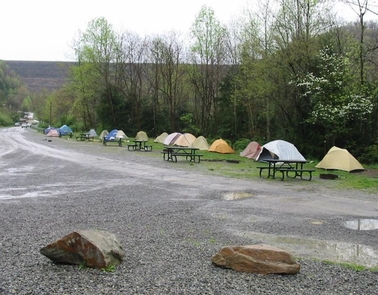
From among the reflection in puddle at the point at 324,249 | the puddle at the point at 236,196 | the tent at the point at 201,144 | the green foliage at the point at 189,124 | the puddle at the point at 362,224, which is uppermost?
the green foliage at the point at 189,124

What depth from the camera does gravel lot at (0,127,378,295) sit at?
194 inches

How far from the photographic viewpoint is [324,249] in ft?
21.8

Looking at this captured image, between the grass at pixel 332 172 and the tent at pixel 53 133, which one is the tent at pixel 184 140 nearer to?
the grass at pixel 332 172

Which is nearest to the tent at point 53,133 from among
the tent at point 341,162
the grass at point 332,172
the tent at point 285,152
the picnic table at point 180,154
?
the picnic table at point 180,154

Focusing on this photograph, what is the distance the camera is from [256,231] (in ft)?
25.3

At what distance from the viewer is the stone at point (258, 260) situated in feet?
17.4

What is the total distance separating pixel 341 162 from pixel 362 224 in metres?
11.1

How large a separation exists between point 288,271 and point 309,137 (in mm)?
20310


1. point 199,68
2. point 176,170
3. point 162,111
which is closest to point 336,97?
point 176,170

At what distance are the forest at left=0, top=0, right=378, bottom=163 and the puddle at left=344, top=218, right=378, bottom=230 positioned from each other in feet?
43.9

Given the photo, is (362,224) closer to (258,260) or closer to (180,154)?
(258,260)

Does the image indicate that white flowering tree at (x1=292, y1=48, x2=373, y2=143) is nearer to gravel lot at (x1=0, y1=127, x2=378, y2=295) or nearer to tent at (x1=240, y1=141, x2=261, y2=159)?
tent at (x1=240, y1=141, x2=261, y2=159)

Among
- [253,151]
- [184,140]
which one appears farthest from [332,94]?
[184,140]

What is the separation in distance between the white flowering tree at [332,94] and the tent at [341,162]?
2.85 meters
